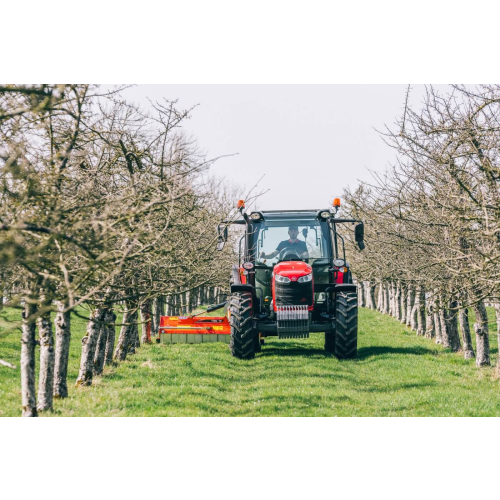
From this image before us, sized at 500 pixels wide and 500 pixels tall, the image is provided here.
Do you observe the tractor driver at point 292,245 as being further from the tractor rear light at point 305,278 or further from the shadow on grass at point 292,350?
the shadow on grass at point 292,350

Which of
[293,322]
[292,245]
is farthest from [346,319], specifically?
[292,245]

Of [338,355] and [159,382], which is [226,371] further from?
[338,355]

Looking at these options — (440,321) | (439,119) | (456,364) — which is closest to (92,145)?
(439,119)

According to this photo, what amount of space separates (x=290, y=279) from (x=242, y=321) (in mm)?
1339

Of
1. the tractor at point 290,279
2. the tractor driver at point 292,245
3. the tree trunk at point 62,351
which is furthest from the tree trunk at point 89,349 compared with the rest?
the tractor driver at point 292,245

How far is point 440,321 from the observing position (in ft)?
63.4

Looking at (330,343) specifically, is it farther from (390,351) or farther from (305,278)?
(305,278)

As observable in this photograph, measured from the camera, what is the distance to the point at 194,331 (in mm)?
17812

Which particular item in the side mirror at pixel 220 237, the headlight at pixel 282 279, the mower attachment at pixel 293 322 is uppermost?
the side mirror at pixel 220 237

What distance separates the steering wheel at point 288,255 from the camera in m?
13.8

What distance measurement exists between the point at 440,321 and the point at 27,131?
14.5m

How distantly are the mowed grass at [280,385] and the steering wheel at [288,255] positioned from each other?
226cm

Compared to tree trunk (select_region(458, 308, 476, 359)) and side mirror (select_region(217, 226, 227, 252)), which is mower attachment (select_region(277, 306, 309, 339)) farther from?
tree trunk (select_region(458, 308, 476, 359))

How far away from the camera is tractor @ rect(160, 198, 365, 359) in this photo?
13156 millimetres
